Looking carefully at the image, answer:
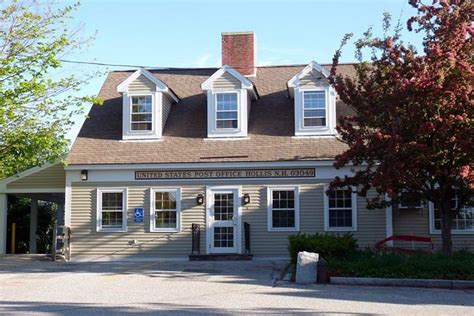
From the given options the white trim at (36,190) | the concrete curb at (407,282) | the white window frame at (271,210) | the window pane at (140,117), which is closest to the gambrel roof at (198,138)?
the window pane at (140,117)

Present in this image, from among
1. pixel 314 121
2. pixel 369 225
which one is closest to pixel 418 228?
pixel 369 225

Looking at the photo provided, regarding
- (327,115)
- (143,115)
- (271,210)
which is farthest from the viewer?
(143,115)

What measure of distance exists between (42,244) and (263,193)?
538 inches

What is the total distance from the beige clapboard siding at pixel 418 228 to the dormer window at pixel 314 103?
348cm

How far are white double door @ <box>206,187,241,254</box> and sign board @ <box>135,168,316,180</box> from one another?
0.45 m

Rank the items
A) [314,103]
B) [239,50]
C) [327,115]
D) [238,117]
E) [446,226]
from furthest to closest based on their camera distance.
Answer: [239,50] < [238,117] < [314,103] < [327,115] < [446,226]

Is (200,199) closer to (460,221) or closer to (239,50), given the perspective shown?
(239,50)

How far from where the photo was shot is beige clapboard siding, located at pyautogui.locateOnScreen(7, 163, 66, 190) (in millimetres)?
20906

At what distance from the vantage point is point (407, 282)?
12602mm

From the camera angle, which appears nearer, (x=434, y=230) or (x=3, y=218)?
(x=434, y=230)

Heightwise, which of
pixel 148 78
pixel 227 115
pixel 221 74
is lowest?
pixel 227 115

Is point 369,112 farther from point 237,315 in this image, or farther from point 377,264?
point 237,315

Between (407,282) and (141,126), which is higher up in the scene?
(141,126)

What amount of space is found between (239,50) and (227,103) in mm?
3405
